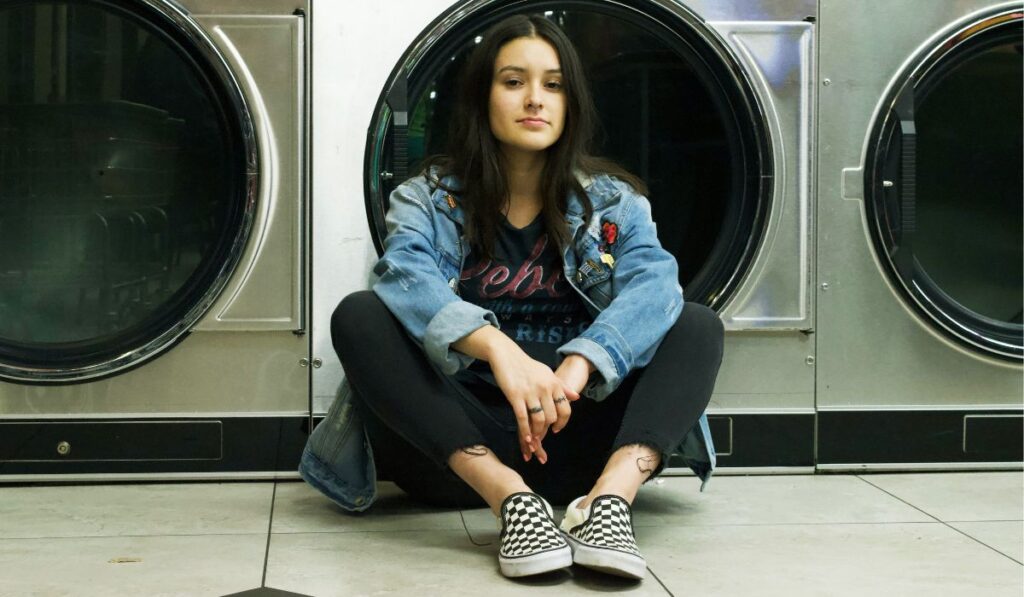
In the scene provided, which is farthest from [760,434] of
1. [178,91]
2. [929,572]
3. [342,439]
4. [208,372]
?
[178,91]

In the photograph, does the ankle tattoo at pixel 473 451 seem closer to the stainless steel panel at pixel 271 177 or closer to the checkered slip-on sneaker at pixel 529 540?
the checkered slip-on sneaker at pixel 529 540

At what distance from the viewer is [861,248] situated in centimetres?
203

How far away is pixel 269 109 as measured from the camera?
190 centimetres

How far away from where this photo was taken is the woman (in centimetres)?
154

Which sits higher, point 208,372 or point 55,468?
point 208,372

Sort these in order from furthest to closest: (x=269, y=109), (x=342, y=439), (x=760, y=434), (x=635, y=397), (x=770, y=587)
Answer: (x=760, y=434)
(x=269, y=109)
(x=342, y=439)
(x=635, y=397)
(x=770, y=587)

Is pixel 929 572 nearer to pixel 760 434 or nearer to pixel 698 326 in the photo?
pixel 698 326

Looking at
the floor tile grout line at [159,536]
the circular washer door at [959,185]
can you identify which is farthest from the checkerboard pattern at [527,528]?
the circular washer door at [959,185]

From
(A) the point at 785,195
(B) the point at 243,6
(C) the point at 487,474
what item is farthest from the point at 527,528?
(B) the point at 243,6

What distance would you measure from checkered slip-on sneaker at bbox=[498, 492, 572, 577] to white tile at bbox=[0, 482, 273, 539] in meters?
0.38

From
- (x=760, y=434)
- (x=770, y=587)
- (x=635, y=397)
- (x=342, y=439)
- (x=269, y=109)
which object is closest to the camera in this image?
(x=770, y=587)

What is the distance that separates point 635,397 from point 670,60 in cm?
65

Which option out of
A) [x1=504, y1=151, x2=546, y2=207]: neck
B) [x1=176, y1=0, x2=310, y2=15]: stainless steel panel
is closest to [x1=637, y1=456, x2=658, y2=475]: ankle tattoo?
[x1=504, y1=151, x2=546, y2=207]: neck

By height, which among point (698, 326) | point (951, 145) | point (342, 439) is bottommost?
point (342, 439)
